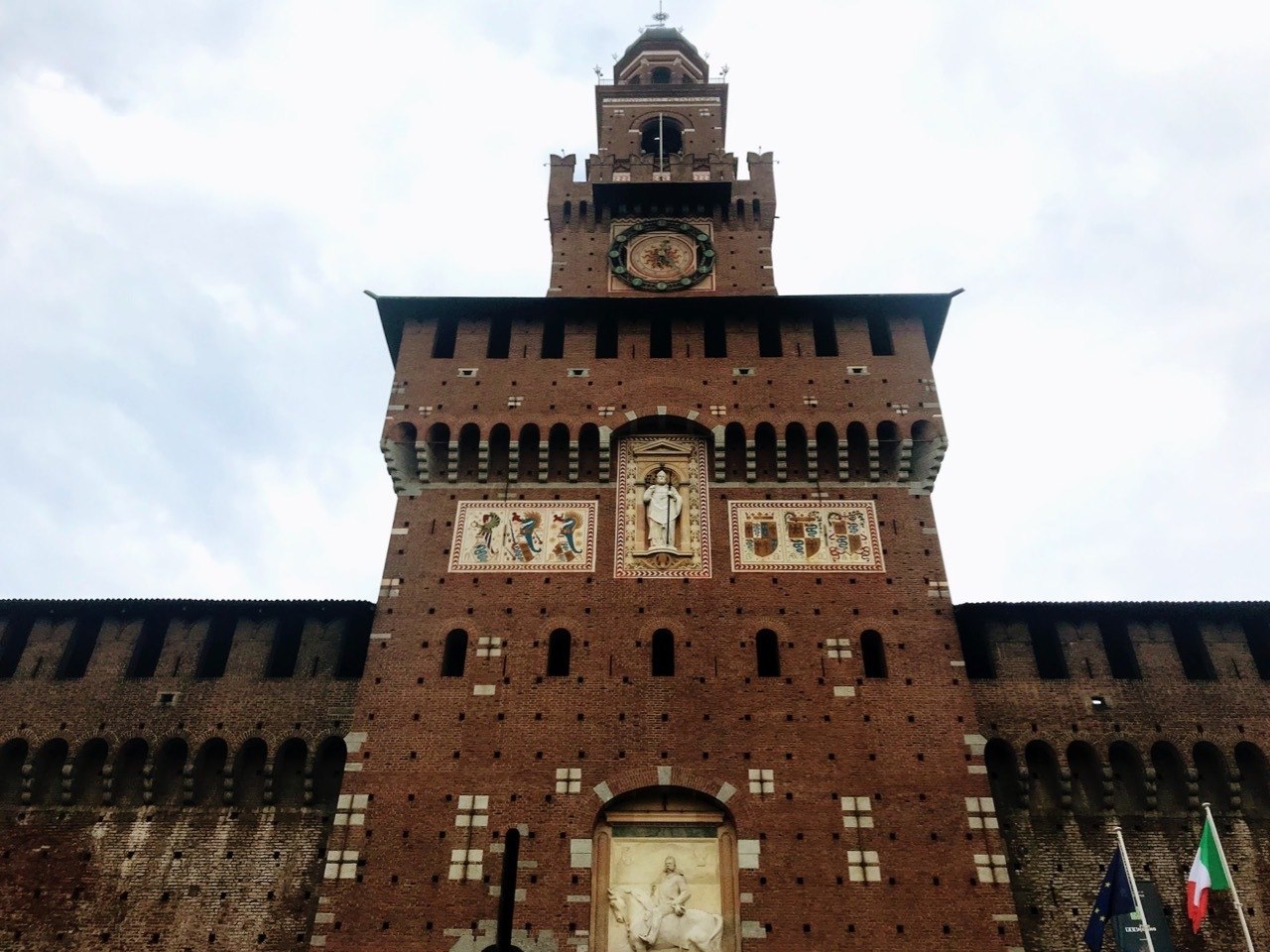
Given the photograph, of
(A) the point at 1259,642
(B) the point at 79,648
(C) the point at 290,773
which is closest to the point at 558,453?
(C) the point at 290,773

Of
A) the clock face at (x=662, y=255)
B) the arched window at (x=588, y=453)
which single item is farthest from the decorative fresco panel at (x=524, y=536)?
the clock face at (x=662, y=255)

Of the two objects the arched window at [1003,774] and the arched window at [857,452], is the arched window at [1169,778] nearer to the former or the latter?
the arched window at [1003,774]

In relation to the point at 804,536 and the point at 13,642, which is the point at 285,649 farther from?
the point at 804,536

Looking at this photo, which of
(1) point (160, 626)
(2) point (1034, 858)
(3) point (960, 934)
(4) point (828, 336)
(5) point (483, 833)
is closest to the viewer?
(3) point (960, 934)

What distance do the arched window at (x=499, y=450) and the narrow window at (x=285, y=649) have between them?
17.1 ft

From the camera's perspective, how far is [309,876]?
62.0 feet

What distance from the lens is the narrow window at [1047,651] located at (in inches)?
811

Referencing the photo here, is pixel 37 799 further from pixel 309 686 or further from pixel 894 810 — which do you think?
pixel 894 810

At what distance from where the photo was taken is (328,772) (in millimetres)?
20031

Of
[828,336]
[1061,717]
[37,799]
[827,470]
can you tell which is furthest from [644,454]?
[37,799]

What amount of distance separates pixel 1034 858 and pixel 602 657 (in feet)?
29.3

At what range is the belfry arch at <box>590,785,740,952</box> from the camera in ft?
54.3

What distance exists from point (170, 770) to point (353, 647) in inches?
167

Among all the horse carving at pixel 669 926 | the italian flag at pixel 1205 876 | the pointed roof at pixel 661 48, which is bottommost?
the horse carving at pixel 669 926
